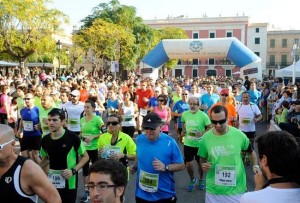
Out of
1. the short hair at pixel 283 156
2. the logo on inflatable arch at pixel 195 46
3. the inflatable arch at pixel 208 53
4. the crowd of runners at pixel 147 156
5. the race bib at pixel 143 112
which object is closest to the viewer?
the short hair at pixel 283 156

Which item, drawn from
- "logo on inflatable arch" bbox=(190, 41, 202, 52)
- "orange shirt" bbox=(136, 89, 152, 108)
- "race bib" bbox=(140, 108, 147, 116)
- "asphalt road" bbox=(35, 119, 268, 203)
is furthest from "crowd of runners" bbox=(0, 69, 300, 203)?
"logo on inflatable arch" bbox=(190, 41, 202, 52)

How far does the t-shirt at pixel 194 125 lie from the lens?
6355 mm

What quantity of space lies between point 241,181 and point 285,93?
6795 mm

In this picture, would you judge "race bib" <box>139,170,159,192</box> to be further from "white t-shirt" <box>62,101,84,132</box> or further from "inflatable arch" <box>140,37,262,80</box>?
"inflatable arch" <box>140,37,262,80</box>

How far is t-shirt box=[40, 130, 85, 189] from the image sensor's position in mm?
4238

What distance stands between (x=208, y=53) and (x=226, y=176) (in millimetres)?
13727

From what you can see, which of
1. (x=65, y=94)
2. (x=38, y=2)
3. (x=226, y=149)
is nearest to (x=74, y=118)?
(x=65, y=94)

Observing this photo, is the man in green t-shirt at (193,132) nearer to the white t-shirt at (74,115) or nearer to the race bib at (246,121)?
the race bib at (246,121)

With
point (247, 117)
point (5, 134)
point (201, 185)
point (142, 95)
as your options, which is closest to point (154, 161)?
point (5, 134)

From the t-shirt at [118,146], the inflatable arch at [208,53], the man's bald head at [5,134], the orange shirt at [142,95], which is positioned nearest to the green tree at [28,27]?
the inflatable arch at [208,53]

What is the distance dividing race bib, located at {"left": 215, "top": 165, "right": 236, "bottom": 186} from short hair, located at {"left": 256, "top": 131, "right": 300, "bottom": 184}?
2.03 metres

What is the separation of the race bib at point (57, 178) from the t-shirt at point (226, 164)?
170 cm

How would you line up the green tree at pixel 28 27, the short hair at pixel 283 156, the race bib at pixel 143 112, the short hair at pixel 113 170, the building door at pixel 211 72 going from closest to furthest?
1. the short hair at pixel 283 156
2. the short hair at pixel 113 170
3. the race bib at pixel 143 112
4. the green tree at pixel 28 27
5. the building door at pixel 211 72

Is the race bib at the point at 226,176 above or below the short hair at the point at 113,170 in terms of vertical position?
below
